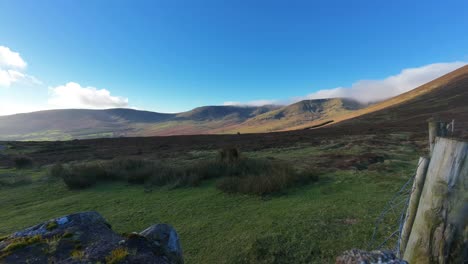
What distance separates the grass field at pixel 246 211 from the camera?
4578 millimetres

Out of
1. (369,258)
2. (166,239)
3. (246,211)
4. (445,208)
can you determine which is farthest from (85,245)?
(246,211)

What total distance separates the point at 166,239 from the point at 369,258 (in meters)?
2.55

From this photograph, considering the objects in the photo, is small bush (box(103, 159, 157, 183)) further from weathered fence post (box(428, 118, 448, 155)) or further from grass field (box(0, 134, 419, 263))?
weathered fence post (box(428, 118, 448, 155))

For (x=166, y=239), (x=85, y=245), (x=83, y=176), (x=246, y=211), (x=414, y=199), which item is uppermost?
(x=414, y=199)

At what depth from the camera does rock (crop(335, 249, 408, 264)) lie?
1935mm

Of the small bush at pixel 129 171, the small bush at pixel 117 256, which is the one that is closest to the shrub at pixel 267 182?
the small bush at pixel 129 171

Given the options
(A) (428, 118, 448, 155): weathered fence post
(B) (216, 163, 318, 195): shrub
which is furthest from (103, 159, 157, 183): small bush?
(A) (428, 118, 448, 155): weathered fence post

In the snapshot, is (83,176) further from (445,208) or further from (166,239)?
(445,208)

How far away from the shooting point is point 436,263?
2.26m

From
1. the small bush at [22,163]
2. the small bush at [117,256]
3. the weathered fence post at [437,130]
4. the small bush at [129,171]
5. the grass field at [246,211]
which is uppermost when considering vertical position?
the weathered fence post at [437,130]

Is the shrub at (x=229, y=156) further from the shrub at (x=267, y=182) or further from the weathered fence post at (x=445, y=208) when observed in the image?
the weathered fence post at (x=445, y=208)

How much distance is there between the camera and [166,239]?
10.5 feet

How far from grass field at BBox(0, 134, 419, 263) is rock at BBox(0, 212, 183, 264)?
1.68 meters

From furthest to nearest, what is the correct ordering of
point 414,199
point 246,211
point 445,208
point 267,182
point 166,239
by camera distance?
point 267,182 < point 246,211 < point 166,239 < point 414,199 < point 445,208
